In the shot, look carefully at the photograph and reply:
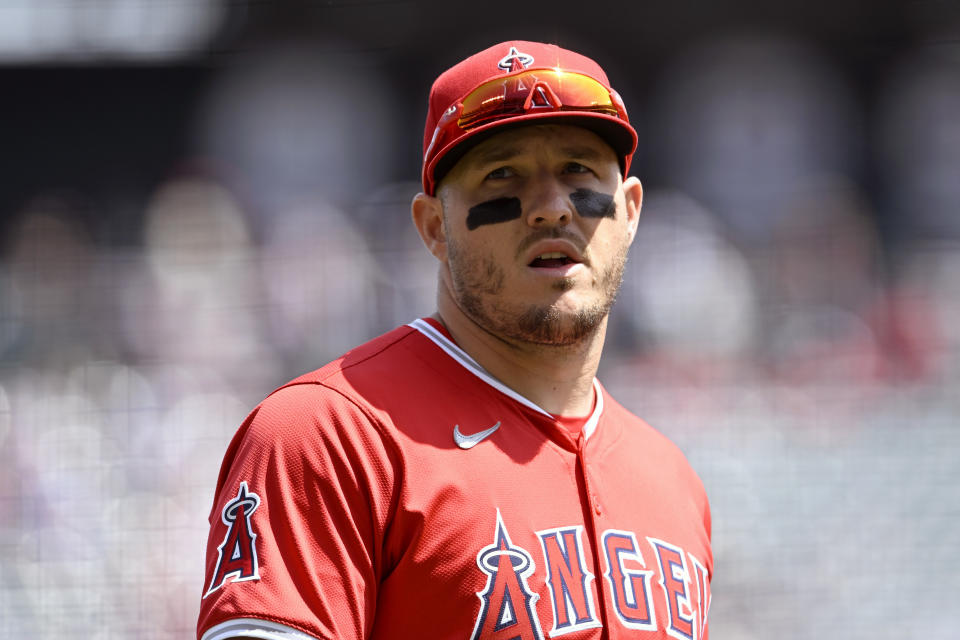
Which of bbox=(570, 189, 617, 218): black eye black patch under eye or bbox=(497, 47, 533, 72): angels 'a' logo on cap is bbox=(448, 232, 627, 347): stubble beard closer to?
bbox=(570, 189, 617, 218): black eye black patch under eye

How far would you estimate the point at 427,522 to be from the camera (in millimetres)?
1475

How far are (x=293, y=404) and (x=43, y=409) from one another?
15.5ft

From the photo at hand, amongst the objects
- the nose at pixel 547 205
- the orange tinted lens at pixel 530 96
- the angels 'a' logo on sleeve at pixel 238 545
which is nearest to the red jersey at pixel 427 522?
the angels 'a' logo on sleeve at pixel 238 545

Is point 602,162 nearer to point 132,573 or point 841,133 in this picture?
point 132,573

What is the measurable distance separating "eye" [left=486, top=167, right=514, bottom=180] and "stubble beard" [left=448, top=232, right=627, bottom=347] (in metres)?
0.14

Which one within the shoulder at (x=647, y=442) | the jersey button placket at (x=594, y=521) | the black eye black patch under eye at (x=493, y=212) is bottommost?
the jersey button placket at (x=594, y=521)

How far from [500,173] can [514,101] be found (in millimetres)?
129

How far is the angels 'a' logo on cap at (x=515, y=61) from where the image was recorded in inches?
71.0

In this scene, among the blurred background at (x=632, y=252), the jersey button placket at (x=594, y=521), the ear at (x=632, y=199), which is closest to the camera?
the jersey button placket at (x=594, y=521)

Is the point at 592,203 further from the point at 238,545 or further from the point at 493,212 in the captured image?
the point at 238,545

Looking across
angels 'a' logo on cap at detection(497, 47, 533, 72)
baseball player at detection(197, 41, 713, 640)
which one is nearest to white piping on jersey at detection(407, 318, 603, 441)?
baseball player at detection(197, 41, 713, 640)

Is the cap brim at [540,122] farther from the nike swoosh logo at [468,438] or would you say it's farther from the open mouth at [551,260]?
the nike swoosh logo at [468,438]

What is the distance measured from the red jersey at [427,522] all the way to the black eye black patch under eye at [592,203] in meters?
0.33

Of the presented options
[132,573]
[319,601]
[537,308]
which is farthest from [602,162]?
[132,573]
